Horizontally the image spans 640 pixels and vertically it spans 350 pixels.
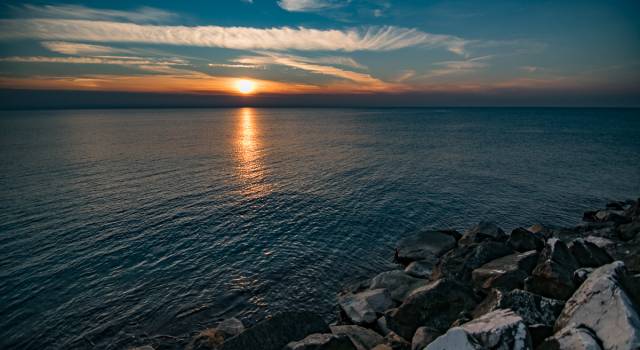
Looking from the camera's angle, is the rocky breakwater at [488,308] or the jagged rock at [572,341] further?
the rocky breakwater at [488,308]

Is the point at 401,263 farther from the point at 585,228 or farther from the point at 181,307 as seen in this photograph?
the point at 585,228

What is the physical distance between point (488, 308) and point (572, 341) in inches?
140

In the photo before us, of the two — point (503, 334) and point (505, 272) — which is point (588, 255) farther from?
point (503, 334)

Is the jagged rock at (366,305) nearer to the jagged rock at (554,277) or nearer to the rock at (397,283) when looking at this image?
the rock at (397,283)

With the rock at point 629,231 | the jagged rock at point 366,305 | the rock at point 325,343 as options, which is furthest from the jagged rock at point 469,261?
the rock at point 629,231

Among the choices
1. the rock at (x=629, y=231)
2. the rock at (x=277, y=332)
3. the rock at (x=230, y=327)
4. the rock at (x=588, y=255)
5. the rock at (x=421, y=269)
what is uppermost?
the rock at (x=588, y=255)

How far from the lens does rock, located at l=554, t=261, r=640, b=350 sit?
8.95 m

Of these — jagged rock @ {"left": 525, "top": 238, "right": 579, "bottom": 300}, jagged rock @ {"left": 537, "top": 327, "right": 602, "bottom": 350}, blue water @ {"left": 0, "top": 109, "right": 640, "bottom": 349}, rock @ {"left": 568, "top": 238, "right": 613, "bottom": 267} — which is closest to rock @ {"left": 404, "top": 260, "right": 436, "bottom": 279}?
blue water @ {"left": 0, "top": 109, "right": 640, "bottom": 349}

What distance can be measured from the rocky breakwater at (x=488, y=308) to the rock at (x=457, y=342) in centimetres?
3

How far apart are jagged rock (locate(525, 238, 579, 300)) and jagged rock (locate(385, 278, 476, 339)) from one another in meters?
2.71

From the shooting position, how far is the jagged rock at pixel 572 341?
29.2ft

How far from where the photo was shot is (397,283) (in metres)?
21.4

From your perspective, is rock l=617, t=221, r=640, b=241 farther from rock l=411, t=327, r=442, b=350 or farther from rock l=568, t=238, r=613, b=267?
rock l=411, t=327, r=442, b=350

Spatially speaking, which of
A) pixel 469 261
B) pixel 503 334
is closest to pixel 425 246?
pixel 469 261
